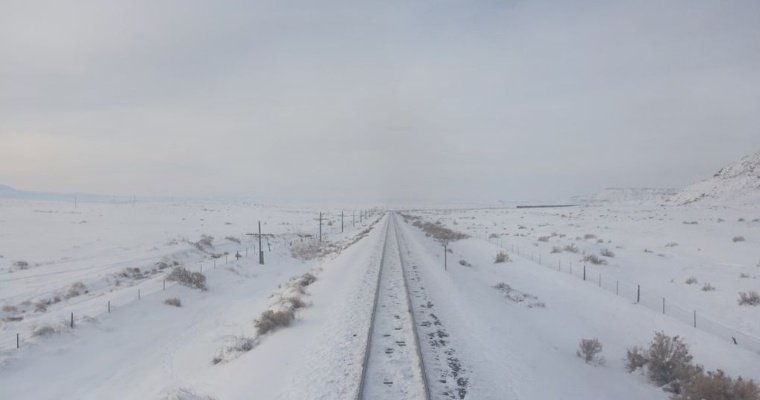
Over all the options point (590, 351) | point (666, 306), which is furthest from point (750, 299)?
point (590, 351)

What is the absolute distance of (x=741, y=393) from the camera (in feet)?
28.9

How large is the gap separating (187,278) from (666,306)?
23.2 metres

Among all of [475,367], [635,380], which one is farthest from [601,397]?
[475,367]

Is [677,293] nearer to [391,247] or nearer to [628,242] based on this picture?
[628,242]

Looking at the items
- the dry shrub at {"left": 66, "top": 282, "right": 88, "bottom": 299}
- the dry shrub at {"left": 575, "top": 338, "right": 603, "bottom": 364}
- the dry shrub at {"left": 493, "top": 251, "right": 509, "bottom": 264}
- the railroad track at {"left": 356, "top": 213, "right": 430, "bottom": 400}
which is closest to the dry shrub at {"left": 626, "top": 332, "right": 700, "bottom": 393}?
the dry shrub at {"left": 575, "top": 338, "right": 603, "bottom": 364}

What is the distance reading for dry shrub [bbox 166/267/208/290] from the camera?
25023mm

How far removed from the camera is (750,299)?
17.5m

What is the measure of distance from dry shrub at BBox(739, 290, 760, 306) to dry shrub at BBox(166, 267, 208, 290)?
2505 centimetres

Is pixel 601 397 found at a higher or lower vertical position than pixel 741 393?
lower

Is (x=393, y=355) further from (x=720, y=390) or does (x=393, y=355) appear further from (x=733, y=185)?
(x=733, y=185)

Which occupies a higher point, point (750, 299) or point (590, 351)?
point (750, 299)

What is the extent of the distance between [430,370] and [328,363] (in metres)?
2.47

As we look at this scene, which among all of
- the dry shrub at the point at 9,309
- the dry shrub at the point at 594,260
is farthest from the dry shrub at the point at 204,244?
the dry shrub at the point at 594,260

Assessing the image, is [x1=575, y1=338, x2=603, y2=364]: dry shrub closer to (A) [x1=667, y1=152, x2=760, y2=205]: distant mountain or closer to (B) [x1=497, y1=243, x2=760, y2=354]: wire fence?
(B) [x1=497, y1=243, x2=760, y2=354]: wire fence
